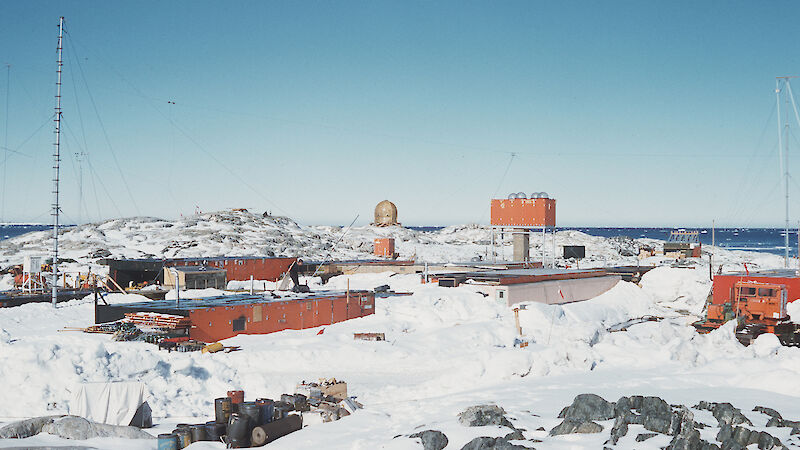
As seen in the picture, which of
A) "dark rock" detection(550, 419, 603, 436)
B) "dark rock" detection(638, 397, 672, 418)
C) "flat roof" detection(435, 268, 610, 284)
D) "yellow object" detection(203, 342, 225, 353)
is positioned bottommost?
"yellow object" detection(203, 342, 225, 353)

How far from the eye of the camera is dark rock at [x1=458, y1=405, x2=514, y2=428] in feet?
42.9

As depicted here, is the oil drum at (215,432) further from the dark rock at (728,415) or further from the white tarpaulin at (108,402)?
the dark rock at (728,415)

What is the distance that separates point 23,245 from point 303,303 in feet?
186

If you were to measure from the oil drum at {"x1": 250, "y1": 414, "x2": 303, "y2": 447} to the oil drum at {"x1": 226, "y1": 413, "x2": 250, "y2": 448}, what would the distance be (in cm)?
14

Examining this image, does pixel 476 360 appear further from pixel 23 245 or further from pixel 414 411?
pixel 23 245

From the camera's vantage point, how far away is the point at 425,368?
22.0 m

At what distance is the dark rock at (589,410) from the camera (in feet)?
43.2

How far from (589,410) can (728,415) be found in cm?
262

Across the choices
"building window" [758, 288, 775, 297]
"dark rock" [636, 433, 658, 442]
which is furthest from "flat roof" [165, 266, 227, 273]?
"dark rock" [636, 433, 658, 442]

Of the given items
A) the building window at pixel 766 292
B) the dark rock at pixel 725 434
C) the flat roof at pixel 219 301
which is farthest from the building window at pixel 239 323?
the building window at pixel 766 292

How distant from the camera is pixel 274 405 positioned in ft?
48.9

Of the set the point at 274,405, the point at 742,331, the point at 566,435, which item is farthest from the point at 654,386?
the point at 742,331

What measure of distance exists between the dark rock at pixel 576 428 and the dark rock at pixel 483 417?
0.93m

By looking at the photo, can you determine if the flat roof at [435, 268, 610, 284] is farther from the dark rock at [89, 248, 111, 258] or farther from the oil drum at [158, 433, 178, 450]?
the dark rock at [89, 248, 111, 258]
